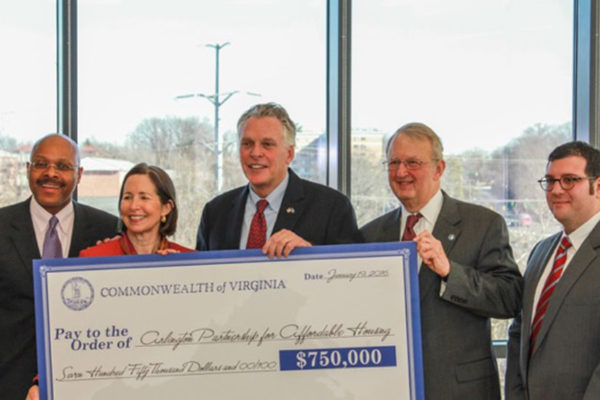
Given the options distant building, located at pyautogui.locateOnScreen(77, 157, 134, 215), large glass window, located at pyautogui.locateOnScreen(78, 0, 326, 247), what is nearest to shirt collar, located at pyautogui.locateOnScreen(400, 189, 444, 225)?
A: large glass window, located at pyautogui.locateOnScreen(78, 0, 326, 247)

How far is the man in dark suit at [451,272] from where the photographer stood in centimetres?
253

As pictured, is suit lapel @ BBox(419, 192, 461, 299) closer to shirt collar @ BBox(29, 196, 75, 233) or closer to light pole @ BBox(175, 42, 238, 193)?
shirt collar @ BBox(29, 196, 75, 233)

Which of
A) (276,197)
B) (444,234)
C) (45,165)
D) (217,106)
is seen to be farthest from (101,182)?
(444,234)

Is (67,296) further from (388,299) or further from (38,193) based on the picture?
(388,299)

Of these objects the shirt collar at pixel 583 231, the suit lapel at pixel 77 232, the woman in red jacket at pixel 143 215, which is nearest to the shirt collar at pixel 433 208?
the shirt collar at pixel 583 231

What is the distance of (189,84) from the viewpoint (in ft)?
13.6

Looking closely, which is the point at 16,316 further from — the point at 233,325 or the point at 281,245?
the point at 281,245

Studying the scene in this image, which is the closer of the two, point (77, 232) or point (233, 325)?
point (233, 325)

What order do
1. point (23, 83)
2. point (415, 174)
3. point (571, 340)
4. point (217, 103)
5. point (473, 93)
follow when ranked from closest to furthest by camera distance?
point (571, 340), point (415, 174), point (23, 83), point (217, 103), point (473, 93)

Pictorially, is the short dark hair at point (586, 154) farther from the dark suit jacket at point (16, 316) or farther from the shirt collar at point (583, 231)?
the dark suit jacket at point (16, 316)

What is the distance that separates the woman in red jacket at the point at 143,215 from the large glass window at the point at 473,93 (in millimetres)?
1866

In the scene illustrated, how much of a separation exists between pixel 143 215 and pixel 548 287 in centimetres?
154

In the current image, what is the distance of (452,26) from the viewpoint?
442 centimetres

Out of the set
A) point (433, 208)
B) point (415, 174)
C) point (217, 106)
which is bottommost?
point (433, 208)
